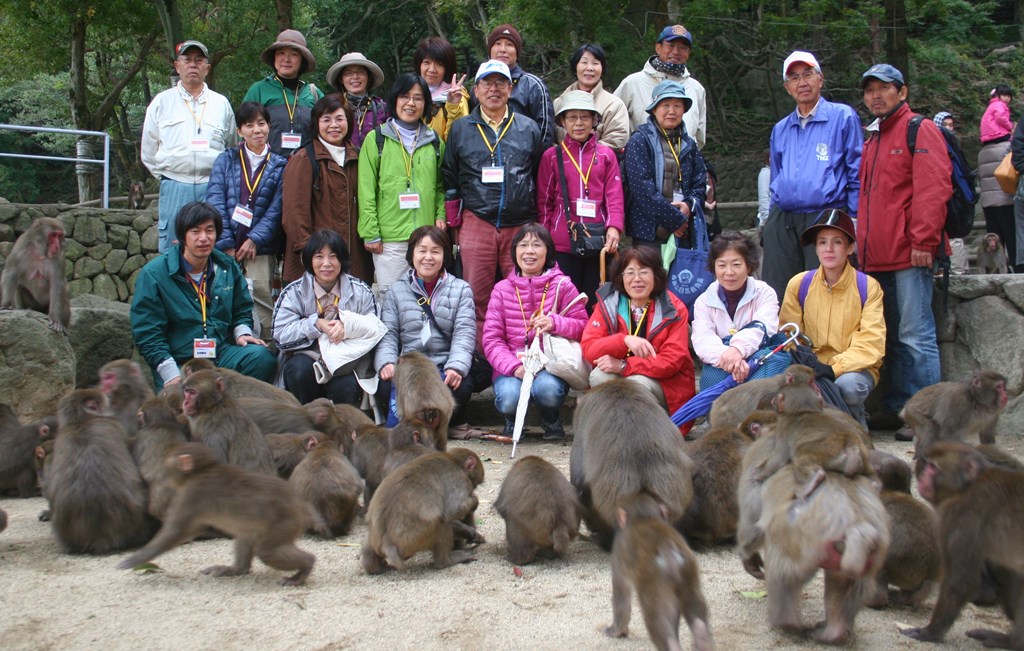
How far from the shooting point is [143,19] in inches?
687

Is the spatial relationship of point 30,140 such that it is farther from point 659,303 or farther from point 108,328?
point 659,303

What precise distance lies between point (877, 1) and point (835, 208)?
11.0 metres

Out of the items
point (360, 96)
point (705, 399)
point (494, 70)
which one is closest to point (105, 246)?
point (360, 96)

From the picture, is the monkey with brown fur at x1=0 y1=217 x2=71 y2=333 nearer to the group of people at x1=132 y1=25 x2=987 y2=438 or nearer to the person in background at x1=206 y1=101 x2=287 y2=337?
the group of people at x1=132 y1=25 x2=987 y2=438

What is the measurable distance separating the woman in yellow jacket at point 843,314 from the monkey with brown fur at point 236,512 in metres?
4.04

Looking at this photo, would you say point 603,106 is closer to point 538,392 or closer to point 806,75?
point 806,75

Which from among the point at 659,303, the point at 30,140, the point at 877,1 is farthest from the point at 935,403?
the point at 30,140

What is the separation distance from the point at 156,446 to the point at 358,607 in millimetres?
1537

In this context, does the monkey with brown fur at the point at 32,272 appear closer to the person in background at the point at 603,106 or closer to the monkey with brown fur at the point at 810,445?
the person in background at the point at 603,106

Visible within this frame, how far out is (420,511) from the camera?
14.2 feet

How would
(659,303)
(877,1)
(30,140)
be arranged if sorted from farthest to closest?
(30,140) < (877,1) < (659,303)

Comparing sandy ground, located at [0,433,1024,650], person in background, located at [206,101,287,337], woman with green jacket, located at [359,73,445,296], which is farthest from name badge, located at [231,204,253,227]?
sandy ground, located at [0,433,1024,650]

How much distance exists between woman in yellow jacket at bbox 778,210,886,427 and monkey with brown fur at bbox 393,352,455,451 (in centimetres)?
271

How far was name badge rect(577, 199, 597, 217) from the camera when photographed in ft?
25.6
